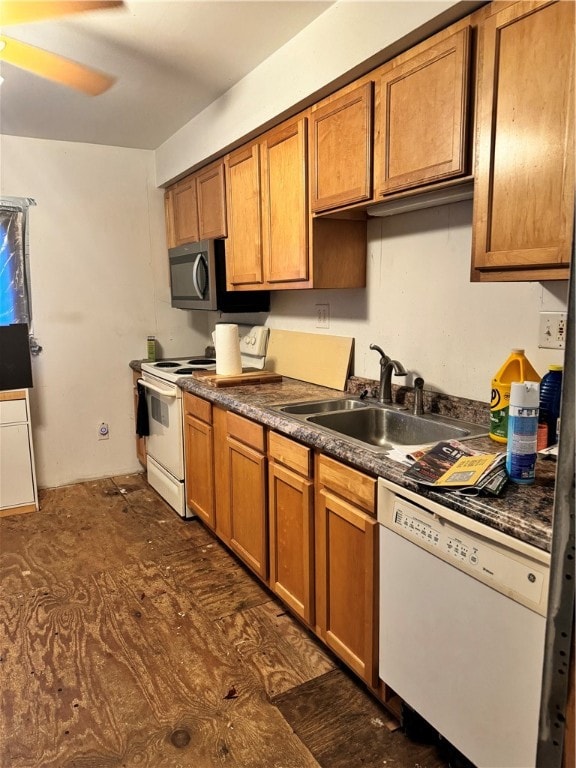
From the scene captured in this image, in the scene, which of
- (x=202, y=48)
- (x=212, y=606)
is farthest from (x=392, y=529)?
(x=202, y=48)

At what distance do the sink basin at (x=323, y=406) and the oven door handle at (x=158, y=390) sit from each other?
105cm

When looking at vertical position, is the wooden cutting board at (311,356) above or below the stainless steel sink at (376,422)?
above

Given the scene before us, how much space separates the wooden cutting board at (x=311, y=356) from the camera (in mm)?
2668

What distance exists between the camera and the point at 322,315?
9.45 ft

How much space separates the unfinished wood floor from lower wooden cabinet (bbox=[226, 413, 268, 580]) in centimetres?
19

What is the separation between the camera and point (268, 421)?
212 cm

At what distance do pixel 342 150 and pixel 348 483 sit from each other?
1.26 metres

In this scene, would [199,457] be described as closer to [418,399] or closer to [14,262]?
[418,399]

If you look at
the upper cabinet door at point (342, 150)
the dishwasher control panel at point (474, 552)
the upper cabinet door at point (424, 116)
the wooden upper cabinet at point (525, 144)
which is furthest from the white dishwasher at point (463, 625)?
the upper cabinet door at point (342, 150)

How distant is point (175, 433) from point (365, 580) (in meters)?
1.83

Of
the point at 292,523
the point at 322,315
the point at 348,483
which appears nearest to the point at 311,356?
the point at 322,315

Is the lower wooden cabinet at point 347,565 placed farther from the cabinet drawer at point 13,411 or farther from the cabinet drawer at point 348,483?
the cabinet drawer at point 13,411

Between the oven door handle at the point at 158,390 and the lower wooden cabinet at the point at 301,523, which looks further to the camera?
the oven door handle at the point at 158,390

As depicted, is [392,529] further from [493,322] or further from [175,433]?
[175,433]
